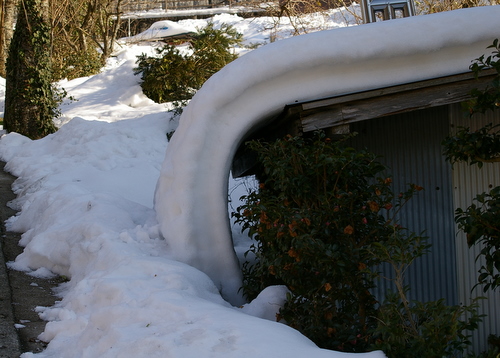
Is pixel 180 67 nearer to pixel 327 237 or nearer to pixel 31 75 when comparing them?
pixel 31 75

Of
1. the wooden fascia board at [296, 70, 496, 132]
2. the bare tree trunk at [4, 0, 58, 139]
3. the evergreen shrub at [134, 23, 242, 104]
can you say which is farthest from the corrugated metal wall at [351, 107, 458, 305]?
the bare tree trunk at [4, 0, 58, 139]

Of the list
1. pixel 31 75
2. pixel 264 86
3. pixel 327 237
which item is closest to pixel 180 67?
pixel 31 75

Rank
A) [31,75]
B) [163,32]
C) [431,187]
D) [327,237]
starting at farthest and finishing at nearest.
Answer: [163,32] < [31,75] < [431,187] < [327,237]

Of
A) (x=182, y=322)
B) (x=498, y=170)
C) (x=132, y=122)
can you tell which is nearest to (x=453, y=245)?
(x=498, y=170)

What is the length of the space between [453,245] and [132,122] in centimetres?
757

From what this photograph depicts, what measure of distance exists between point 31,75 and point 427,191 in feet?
28.3

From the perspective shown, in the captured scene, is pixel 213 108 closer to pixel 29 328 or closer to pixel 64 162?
pixel 29 328

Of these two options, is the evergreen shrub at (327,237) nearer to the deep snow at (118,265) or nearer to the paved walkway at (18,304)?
the deep snow at (118,265)

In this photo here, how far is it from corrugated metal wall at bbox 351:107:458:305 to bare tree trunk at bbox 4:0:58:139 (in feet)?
26.6

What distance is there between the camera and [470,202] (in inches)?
211

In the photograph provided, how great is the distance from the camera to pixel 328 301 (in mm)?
4020

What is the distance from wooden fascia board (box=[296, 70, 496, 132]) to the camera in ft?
15.4

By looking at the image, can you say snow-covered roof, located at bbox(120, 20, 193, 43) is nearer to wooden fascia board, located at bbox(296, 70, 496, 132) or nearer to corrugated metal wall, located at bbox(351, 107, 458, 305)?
corrugated metal wall, located at bbox(351, 107, 458, 305)

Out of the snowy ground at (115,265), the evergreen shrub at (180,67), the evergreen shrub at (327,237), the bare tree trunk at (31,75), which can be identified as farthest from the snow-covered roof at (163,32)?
the evergreen shrub at (327,237)
